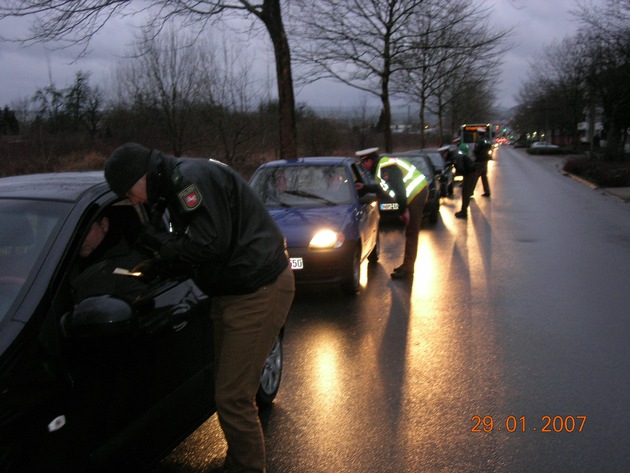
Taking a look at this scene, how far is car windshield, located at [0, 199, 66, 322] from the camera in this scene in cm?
265

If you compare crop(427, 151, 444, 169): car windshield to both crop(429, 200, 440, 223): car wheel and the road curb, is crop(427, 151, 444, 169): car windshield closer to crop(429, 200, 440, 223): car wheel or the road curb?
crop(429, 200, 440, 223): car wheel

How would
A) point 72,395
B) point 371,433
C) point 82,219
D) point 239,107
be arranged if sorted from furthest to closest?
1. point 239,107
2. point 371,433
3. point 82,219
4. point 72,395

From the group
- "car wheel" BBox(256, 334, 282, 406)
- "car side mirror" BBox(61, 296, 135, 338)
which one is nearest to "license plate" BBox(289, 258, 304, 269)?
"car wheel" BBox(256, 334, 282, 406)

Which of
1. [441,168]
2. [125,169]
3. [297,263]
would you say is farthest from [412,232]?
[441,168]

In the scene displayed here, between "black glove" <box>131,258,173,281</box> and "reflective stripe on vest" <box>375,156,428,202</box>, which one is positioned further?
"reflective stripe on vest" <box>375,156,428,202</box>

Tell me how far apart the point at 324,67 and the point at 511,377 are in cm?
1855

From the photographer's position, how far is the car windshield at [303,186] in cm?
835

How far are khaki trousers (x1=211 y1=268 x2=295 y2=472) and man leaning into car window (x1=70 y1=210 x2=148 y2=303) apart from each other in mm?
497

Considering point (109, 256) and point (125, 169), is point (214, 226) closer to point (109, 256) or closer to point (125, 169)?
point (125, 169)

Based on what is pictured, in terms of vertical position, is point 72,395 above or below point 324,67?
below

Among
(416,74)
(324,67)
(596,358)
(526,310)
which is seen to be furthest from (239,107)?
(416,74)

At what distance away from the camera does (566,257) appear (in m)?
9.99

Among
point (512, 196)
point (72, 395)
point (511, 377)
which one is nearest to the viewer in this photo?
point (72, 395)

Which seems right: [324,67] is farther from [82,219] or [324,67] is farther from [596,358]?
[82,219]
